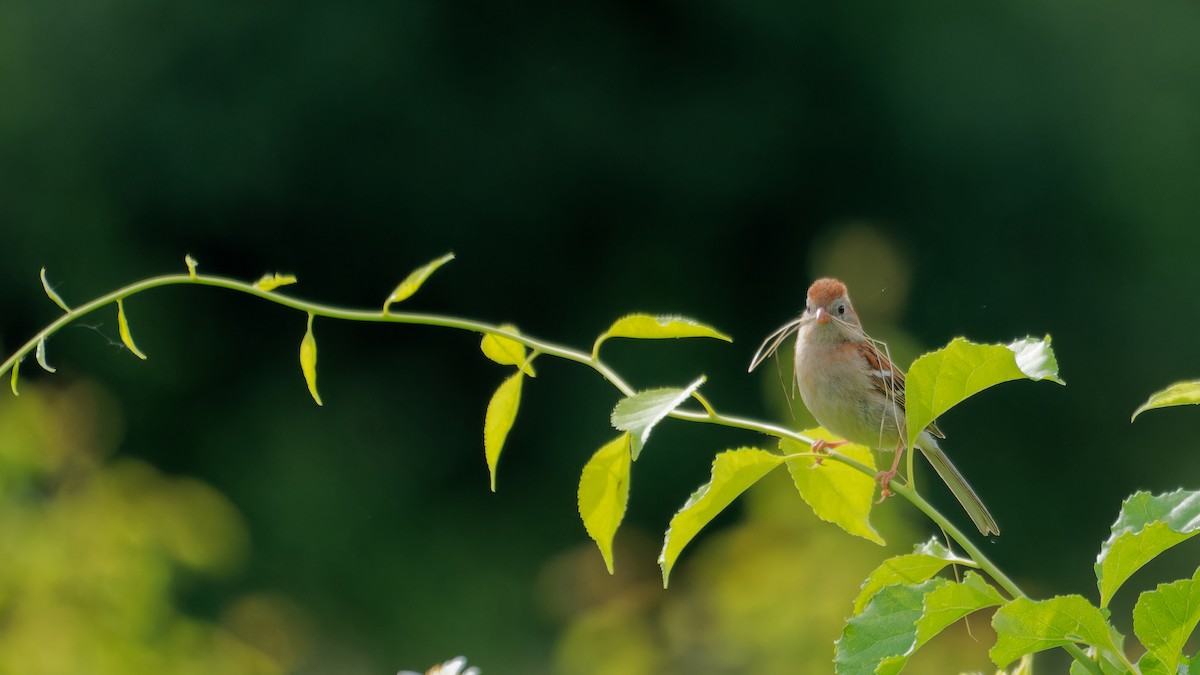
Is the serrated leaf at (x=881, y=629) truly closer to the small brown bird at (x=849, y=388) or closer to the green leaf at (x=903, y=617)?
the green leaf at (x=903, y=617)

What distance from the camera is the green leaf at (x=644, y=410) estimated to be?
663mm

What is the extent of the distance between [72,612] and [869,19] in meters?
5.03

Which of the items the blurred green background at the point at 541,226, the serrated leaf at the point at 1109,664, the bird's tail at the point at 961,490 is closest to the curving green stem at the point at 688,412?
the serrated leaf at the point at 1109,664

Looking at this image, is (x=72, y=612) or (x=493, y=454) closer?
(x=493, y=454)

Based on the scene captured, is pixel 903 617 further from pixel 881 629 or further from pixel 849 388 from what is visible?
pixel 849 388

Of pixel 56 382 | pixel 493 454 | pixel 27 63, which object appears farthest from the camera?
pixel 27 63

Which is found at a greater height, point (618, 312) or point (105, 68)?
point (105, 68)

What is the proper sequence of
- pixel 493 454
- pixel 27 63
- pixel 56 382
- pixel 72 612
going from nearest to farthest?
1. pixel 493 454
2. pixel 72 612
3. pixel 56 382
4. pixel 27 63

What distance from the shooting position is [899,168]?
6605 mm

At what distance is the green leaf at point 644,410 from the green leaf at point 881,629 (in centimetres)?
13

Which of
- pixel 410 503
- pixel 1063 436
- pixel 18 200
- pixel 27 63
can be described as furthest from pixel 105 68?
pixel 1063 436

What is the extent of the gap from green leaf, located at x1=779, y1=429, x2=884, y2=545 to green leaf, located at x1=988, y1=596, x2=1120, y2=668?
193 mm

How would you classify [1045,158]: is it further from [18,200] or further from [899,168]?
[18,200]

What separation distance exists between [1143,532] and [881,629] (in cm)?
13
